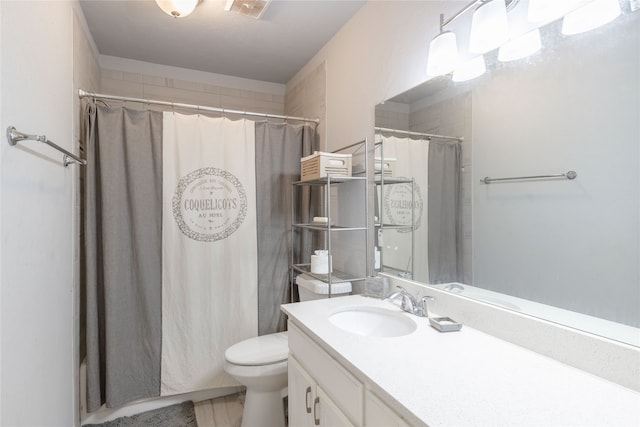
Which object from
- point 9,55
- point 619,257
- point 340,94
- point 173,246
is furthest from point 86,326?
point 619,257

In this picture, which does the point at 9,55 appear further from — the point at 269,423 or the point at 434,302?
the point at 269,423

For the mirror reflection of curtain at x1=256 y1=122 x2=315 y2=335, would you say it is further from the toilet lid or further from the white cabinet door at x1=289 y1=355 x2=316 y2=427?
the white cabinet door at x1=289 y1=355 x2=316 y2=427

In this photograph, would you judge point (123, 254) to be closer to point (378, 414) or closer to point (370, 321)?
point (370, 321)

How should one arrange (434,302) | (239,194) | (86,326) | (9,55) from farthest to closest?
(239,194) → (86,326) → (434,302) → (9,55)

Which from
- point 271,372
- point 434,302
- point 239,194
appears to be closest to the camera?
point 434,302

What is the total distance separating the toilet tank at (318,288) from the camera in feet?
5.93

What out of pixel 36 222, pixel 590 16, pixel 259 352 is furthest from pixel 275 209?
pixel 590 16

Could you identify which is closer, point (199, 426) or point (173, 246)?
point (199, 426)

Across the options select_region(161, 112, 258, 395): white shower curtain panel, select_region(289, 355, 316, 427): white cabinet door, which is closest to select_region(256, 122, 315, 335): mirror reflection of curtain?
select_region(161, 112, 258, 395): white shower curtain panel

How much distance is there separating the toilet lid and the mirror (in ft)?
2.84

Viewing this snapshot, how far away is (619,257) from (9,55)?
1802 mm

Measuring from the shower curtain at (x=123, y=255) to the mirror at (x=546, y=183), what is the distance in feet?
4.88

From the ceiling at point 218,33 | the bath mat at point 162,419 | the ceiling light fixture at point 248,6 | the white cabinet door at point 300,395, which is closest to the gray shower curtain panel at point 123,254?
the bath mat at point 162,419

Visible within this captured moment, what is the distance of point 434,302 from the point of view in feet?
4.46
